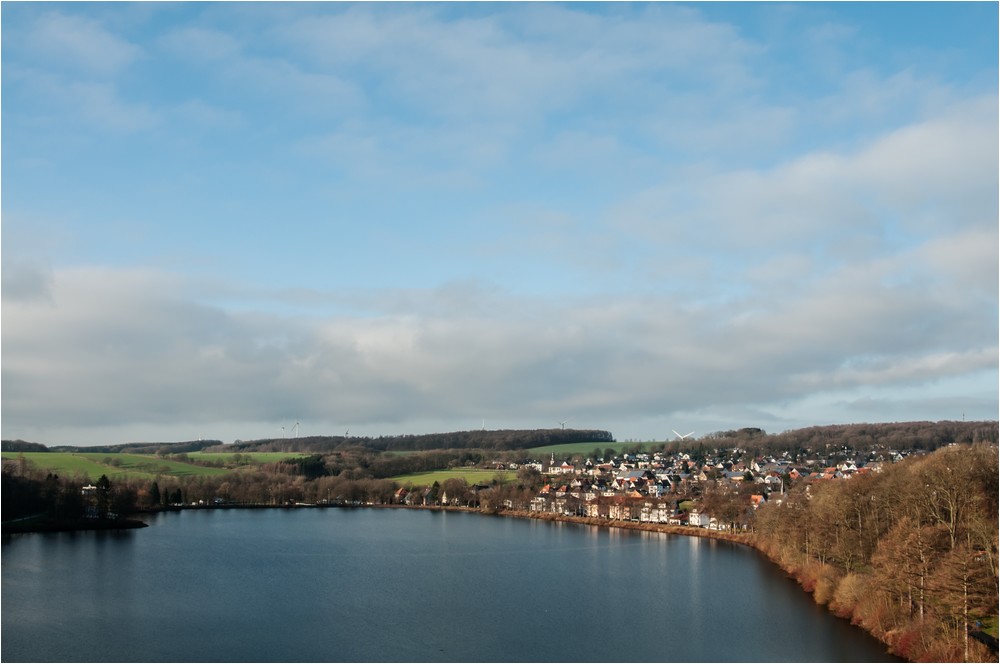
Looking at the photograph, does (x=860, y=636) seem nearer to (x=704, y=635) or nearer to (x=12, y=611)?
(x=704, y=635)

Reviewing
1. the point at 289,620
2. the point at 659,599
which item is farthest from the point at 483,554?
the point at 289,620

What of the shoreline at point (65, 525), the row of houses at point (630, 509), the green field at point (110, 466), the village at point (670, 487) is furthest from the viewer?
the green field at point (110, 466)

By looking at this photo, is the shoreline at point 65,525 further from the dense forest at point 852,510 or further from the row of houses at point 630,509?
the row of houses at point 630,509

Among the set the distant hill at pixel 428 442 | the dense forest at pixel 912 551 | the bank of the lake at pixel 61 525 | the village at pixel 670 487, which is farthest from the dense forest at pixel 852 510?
the distant hill at pixel 428 442

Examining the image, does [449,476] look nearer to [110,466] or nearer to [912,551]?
[110,466]

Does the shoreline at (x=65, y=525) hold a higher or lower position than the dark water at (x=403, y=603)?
lower

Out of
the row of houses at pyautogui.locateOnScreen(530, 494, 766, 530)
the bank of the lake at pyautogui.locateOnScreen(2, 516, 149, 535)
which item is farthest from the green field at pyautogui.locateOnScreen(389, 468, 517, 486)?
the bank of the lake at pyautogui.locateOnScreen(2, 516, 149, 535)

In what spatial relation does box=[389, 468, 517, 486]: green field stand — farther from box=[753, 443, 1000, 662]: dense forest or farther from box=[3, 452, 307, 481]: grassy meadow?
box=[753, 443, 1000, 662]: dense forest
